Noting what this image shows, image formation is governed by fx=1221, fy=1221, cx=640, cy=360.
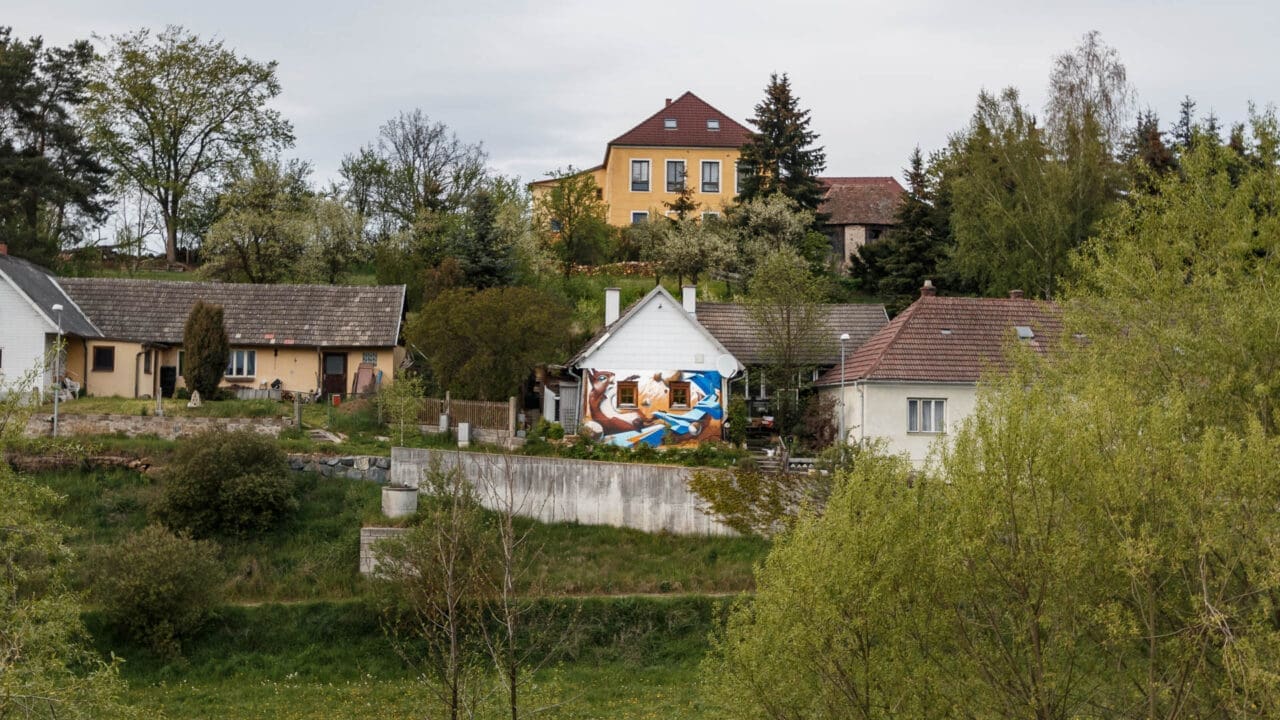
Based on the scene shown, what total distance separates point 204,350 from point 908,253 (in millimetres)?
26916

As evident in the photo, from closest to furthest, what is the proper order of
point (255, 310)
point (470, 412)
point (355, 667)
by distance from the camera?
point (355, 667) → point (470, 412) → point (255, 310)

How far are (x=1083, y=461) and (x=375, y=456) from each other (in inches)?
797

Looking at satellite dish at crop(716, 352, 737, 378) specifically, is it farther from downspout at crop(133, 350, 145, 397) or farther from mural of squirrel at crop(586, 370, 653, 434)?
downspout at crop(133, 350, 145, 397)

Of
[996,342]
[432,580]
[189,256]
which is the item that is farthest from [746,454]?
[189,256]

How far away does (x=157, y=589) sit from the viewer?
24797 millimetres

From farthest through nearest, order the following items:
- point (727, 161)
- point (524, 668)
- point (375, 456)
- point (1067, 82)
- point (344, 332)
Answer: point (727, 161)
point (1067, 82)
point (344, 332)
point (375, 456)
point (524, 668)

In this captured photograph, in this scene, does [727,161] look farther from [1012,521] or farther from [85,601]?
[1012,521]

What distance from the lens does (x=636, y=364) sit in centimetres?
3541

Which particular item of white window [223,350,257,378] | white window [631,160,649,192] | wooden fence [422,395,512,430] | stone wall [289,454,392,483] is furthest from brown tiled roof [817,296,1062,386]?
white window [631,160,649,192]

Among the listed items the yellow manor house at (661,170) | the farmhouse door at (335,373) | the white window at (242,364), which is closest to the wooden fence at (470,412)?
the farmhouse door at (335,373)

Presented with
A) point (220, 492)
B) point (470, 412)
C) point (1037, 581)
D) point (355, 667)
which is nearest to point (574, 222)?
point (470, 412)

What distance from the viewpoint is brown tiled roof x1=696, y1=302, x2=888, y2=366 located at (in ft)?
125

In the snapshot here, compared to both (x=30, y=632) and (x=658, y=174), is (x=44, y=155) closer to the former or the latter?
(x=658, y=174)

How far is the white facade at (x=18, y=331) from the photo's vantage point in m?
36.4
